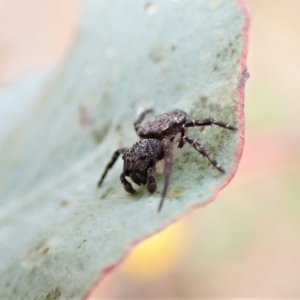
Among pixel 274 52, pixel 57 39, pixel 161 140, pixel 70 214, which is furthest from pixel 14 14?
Result: pixel 70 214

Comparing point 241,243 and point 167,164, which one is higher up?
point 167,164

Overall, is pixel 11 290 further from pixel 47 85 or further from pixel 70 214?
pixel 47 85

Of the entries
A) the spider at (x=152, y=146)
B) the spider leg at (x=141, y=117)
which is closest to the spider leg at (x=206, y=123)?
the spider at (x=152, y=146)

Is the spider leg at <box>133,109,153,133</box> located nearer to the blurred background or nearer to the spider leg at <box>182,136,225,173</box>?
the spider leg at <box>182,136,225,173</box>

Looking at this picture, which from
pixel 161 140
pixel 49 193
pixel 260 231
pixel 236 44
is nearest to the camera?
pixel 236 44

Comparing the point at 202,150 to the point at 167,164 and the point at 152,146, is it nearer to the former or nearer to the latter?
the point at 167,164

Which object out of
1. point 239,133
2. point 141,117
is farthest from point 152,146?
point 239,133

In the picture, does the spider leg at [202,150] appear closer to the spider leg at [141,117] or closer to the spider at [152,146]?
the spider at [152,146]
